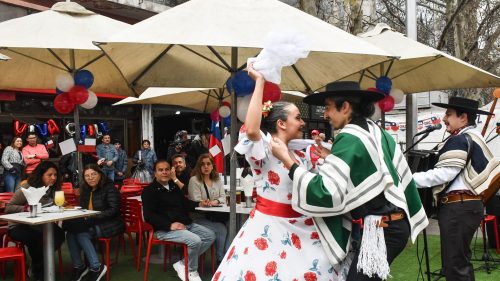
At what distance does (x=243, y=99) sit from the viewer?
4043 millimetres

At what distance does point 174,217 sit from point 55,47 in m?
2.26

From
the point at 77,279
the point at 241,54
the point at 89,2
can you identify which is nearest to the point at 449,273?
the point at 241,54

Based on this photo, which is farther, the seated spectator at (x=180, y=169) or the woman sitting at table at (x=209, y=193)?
the seated spectator at (x=180, y=169)

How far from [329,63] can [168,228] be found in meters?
2.55

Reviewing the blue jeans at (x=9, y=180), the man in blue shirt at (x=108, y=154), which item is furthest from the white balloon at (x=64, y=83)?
the man in blue shirt at (x=108, y=154)

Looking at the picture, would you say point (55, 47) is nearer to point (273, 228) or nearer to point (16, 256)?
point (16, 256)

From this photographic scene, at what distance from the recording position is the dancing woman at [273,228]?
10.2ft

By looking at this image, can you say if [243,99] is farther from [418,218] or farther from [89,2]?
[89,2]

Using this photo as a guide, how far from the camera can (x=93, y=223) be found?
5.79 metres

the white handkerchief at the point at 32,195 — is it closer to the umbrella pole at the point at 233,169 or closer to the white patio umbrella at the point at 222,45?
the white patio umbrella at the point at 222,45

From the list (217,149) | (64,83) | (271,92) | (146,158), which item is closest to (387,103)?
(217,149)

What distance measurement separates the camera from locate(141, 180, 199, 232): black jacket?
5.68m

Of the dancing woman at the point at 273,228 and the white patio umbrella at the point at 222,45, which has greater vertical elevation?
Result: the white patio umbrella at the point at 222,45

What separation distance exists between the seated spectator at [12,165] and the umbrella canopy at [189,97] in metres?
3.77
